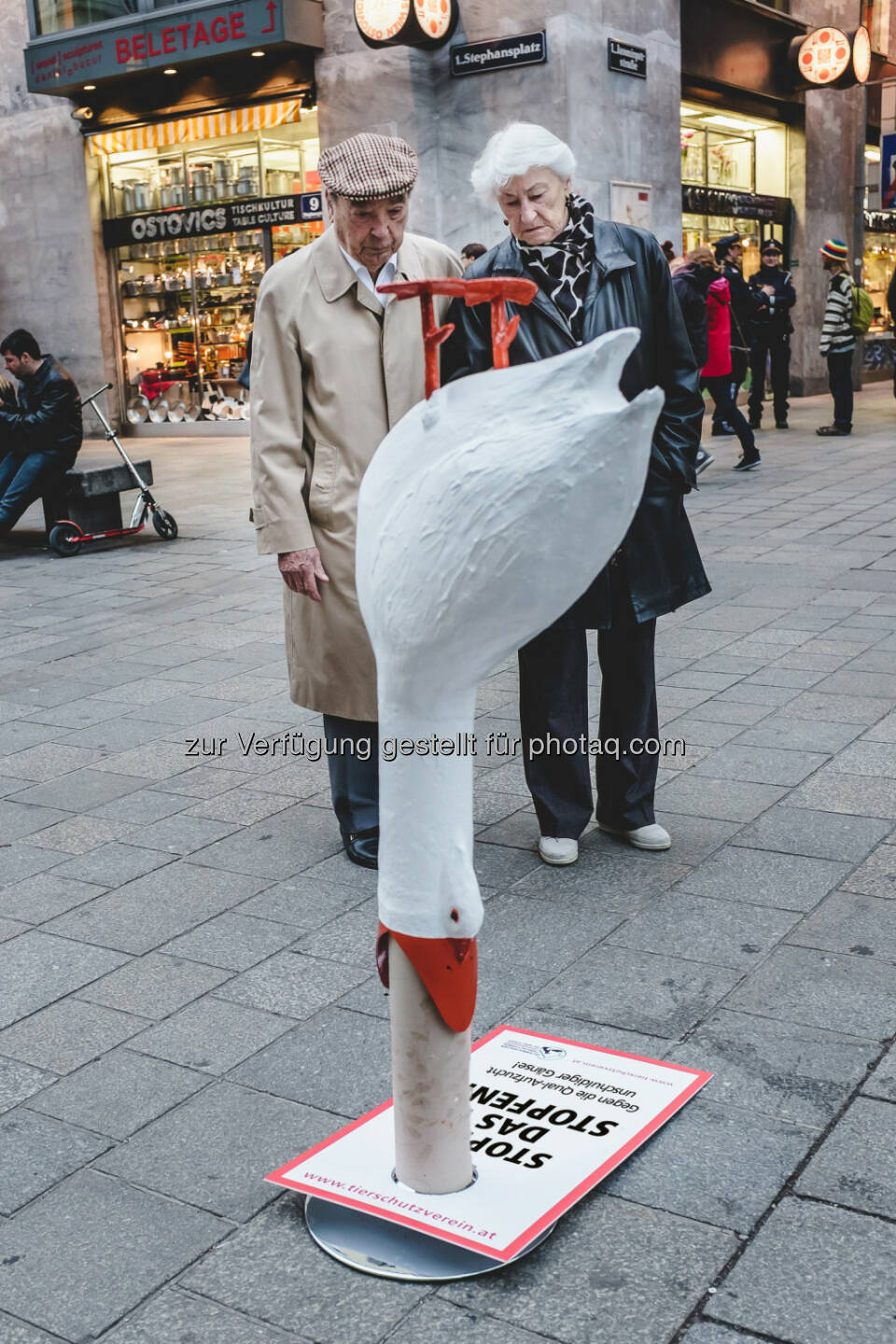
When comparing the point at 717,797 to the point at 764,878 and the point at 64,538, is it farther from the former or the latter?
the point at 64,538

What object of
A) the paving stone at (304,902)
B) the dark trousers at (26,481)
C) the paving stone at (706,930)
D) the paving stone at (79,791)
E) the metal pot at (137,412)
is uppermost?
the metal pot at (137,412)

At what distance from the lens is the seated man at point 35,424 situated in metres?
9.77

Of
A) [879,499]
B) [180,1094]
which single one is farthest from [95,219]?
[180,1094]

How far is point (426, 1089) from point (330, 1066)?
0.63m

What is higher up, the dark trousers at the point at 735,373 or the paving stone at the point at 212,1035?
the dark trousers at the point at 735,373

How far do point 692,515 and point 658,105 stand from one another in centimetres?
788

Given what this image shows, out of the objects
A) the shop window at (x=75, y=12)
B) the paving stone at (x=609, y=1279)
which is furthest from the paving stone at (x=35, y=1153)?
the shop window at (x=75, y=12)

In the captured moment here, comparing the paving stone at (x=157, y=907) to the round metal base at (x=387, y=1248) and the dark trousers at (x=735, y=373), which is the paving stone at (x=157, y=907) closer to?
the round metal base at (x=387, y=1248)

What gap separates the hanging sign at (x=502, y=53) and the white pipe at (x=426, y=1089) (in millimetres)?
14182

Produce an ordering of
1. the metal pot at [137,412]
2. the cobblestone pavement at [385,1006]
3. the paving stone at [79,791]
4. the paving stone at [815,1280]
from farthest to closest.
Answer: the metal pot at [137,412] → the paving stone at [79,791] → the cobblestone pavement at [385,1006] → the paving stone at [815,1280]

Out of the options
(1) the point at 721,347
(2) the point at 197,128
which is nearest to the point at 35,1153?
(1) the point at 721,347

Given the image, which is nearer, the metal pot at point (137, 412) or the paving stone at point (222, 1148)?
the paving stone at point (222, 1148)

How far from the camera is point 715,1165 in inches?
95.2

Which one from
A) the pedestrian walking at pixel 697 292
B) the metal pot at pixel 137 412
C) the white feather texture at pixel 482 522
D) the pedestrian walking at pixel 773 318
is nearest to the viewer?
the white feather texture at pixel 482 522
